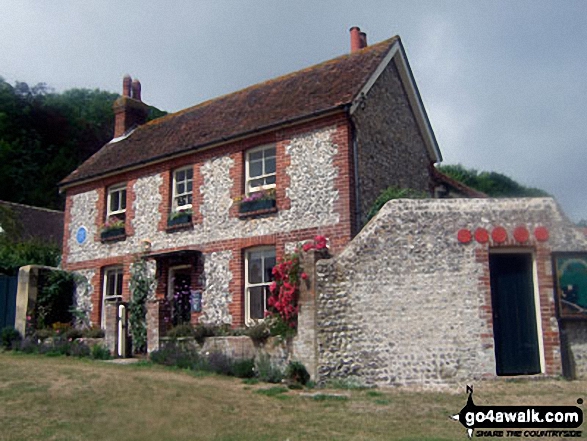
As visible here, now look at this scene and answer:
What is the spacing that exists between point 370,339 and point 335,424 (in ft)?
11.5

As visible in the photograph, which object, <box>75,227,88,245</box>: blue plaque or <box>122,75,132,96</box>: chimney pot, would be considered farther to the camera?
<box>122,75,132,96</box>: chimney pot

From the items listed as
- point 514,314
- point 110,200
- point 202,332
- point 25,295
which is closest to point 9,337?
point 25,295

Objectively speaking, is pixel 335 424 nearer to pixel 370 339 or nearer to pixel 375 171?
pixel 370 339

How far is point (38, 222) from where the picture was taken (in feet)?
106

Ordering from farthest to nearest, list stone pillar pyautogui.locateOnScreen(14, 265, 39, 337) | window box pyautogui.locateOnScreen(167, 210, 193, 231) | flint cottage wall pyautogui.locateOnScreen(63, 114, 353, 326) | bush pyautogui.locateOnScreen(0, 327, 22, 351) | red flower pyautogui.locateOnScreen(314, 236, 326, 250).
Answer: stone pillar pyautogui.locateOnScreen(14, 265, 39, 337) < bush pyautogui.locateOnScreen(0, 327, 22, 351) < window box pyautogui.locateOnScreen(167, 210, 193, 231) < flint cottage wall pyautogui.locateOnScreen(63, 114, 353, 326) < red flower pyautogui.locateOnScreen(314, 236, 326, 250)

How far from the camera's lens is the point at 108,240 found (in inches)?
794

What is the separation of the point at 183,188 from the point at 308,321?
25.8 ft

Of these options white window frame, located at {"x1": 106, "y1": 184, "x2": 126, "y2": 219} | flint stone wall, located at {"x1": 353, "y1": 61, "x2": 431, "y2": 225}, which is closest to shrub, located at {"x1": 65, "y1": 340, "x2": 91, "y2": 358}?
white window frame, located at {"x1": 106, "y1": 184, "x2": 126, "y2": 219}

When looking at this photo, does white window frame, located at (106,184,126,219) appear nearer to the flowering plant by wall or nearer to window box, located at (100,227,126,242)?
window box, located at (100,227,126,242)

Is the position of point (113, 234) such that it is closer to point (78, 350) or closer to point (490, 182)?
point (78, 350)

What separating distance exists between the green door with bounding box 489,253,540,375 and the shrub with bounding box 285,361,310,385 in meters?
3.85

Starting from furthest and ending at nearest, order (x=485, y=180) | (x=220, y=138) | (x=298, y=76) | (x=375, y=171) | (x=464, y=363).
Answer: (x=485, y=180), (x=298, y=76), (x=220, y=138), (x=375, y=171), (x=464, y=363)

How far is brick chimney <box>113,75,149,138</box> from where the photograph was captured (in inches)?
957

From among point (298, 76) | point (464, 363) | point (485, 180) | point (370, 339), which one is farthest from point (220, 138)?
point (485, 180)
